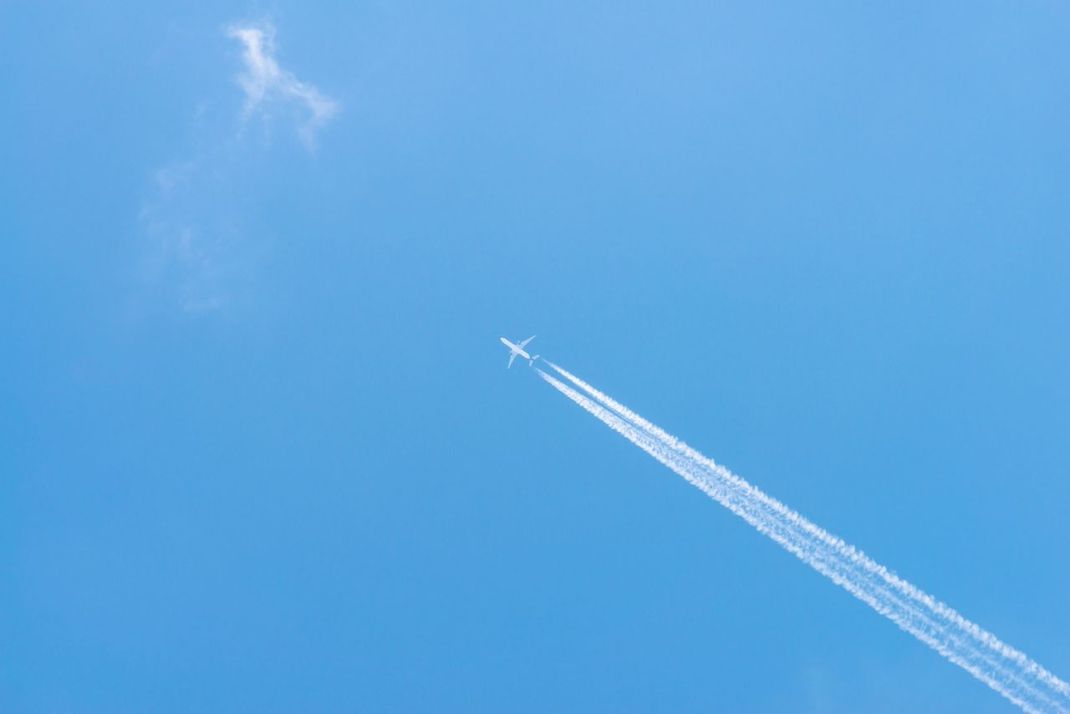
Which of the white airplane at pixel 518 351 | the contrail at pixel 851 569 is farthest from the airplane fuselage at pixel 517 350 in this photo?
the contrail at pixel 851 569

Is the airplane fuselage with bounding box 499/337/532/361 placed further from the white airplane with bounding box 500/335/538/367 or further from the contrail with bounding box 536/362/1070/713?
the contrail with bounding box 536/362/1070/713

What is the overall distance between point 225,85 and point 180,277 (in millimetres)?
18488

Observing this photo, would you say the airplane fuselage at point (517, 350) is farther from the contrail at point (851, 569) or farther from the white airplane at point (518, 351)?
the contrail at point (851, 569)

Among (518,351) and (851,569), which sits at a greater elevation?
(518,351)

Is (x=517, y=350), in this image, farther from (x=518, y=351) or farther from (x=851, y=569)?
(x=851, y=569)

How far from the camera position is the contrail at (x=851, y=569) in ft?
A: 298

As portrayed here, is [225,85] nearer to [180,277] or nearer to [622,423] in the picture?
[180,277]

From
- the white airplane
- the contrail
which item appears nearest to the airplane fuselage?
the white airplane

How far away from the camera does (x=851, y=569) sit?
96.3 m

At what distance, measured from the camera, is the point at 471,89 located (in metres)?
110

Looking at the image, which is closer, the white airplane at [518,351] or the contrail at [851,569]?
the contrail at [851,569]

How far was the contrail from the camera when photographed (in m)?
90.9

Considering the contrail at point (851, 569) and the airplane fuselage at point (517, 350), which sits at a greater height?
the airplane fuselage at point (517, 350)

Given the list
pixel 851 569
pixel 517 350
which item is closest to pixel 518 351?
pixel 517 350
